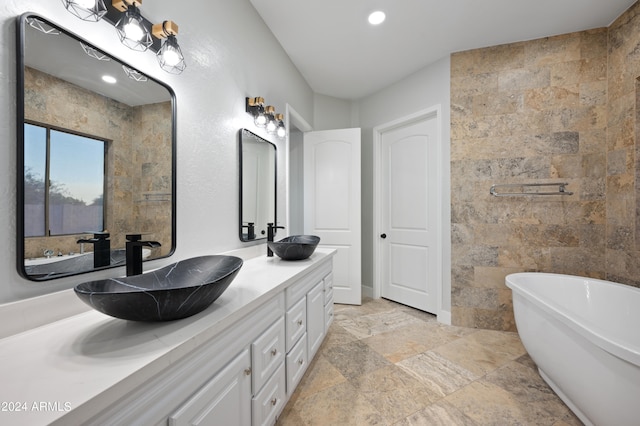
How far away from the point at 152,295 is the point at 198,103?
114 cm

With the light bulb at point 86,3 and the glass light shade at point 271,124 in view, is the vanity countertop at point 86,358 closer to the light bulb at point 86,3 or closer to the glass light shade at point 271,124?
the light bulb at point 86,3

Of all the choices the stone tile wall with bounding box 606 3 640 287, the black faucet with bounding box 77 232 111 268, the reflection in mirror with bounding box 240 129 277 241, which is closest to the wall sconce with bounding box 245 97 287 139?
the reflection in mirror with bounding box 240 129 277 241

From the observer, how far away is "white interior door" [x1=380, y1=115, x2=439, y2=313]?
117 inches

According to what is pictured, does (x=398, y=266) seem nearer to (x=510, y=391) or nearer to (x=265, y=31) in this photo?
(x=510, y=391)

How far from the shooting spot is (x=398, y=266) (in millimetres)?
3361

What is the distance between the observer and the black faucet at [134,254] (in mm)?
1005

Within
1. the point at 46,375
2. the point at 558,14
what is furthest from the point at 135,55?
the point at 558,14

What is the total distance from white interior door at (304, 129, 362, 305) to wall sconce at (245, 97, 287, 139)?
1144 mm

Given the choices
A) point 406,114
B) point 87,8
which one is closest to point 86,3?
point 87,8

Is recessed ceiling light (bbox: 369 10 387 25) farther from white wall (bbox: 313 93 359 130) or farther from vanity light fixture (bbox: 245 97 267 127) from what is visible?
white wall (bbox: 313 93 359 130)

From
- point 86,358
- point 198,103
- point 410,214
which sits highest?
point 198,103

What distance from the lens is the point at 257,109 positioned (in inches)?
77.4

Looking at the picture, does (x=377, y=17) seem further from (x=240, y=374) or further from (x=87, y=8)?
(x=240, y=374)

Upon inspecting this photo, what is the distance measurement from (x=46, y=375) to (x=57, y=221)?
51cm
